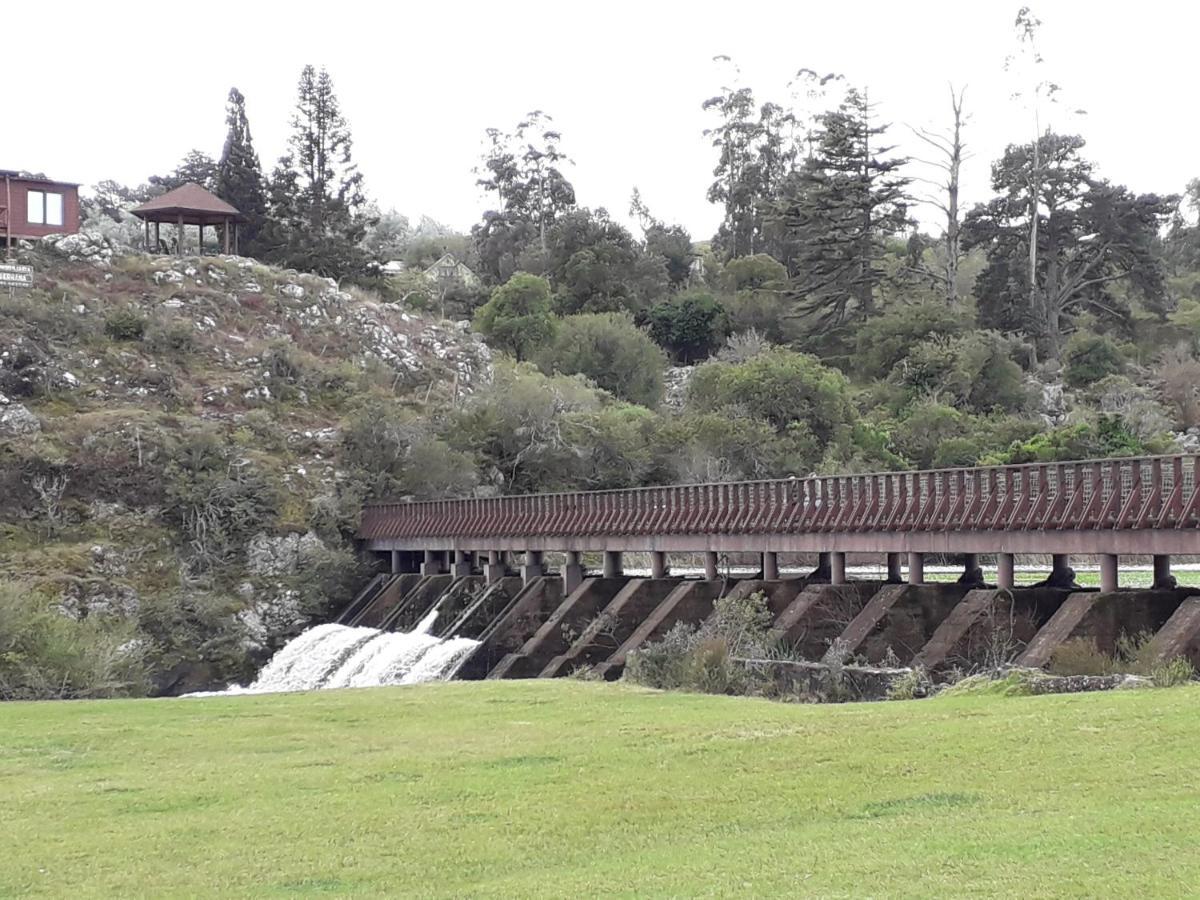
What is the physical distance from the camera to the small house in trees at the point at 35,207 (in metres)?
87.4

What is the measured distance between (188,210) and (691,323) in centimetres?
3196

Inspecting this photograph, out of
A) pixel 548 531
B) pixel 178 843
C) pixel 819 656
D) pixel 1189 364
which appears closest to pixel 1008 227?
pixel 1189 364

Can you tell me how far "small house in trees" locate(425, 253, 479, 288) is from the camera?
389 feet

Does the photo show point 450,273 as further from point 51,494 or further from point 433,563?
point 433,563

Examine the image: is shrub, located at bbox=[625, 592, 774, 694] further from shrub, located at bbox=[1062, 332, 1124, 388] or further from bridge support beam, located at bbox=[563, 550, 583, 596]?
shrub, located at bbox=[1062, 332, 1124, 388]

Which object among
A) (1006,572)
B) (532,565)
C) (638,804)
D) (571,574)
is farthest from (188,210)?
(638,804)

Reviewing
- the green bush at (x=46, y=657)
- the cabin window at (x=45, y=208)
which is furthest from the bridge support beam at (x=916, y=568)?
the cabin window at (x=45, y=208)

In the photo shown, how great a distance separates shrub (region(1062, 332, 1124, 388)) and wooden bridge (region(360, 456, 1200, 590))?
42.2 meters

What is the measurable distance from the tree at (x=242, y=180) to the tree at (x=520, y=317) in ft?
62.3

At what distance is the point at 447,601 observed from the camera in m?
54.1

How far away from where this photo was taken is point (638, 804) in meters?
15.3

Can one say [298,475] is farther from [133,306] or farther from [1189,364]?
[1189,364]

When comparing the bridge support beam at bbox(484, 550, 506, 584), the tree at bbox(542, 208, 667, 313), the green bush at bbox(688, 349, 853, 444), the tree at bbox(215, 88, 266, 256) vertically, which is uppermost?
the tree at bbox(215, 88, 266, 256)

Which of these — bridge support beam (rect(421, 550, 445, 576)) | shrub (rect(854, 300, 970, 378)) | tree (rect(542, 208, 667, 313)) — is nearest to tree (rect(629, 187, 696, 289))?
tree (rect(542, 208, 667, 313))
